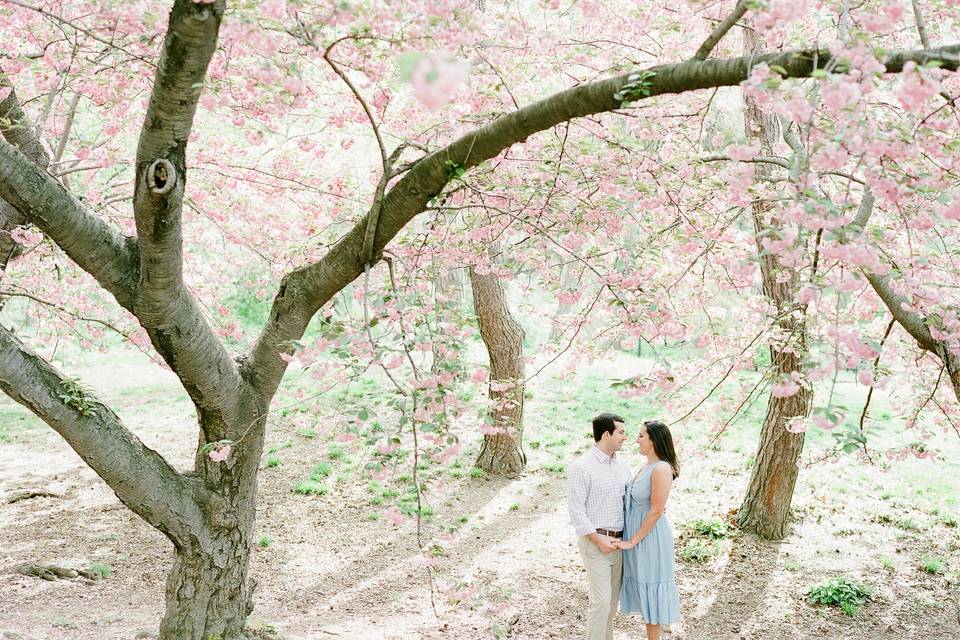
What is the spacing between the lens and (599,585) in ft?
13.2

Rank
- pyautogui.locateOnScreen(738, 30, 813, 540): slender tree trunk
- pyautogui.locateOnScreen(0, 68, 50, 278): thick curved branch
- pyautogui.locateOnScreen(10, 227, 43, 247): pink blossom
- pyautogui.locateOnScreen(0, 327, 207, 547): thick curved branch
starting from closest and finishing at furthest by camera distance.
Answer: pyautogui.locateOnScreen(0, 327, 207, 547): thick curved branch < pyautogui.locateOnScreen(0, 68, 50, 278): thick curved branch < pyautogui.locateOnScreen(10, 227, 43, 247): pink blossom < pyautogui.locateOnScreen(738, 30, 813, 540): slender tree trunk

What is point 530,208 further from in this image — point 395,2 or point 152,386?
point 152,386

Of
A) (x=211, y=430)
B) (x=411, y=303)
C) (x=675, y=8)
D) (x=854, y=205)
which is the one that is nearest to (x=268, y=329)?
(x=211, y=430)

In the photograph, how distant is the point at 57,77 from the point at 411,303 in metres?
2.71

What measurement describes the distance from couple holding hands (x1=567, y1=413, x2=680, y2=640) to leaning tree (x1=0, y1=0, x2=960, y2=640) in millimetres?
1670

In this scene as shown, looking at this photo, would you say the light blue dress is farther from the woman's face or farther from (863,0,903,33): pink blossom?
(863,0,903,33): pink blossom

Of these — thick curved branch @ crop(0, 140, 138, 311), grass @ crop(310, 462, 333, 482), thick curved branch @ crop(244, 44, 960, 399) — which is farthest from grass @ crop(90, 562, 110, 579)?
thick curved branch @ crop(0, 140, 138, 311)

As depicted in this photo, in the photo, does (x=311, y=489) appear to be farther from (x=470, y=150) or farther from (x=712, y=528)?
(x=470, y=150)

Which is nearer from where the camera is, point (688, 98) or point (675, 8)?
point (675, 8)

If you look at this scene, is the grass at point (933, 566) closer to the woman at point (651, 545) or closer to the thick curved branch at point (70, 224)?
the woman at point (651, 545)

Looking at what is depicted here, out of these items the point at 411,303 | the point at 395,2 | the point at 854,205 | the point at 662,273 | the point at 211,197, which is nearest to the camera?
the point at 854,205

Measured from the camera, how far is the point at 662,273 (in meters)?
5.09


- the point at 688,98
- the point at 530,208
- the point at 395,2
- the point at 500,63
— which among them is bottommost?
the point at 530,208

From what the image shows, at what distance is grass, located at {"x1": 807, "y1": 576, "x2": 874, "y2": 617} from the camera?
537 centimetres
